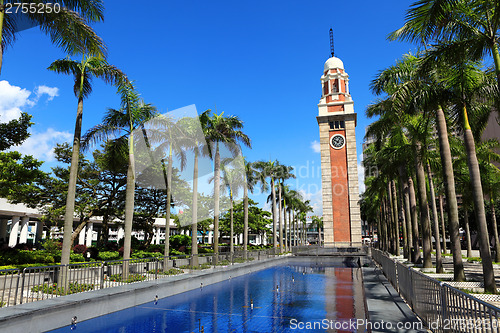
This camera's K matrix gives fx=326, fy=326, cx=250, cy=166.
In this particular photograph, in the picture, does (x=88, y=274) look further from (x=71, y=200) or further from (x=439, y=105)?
(x=439, y=105)

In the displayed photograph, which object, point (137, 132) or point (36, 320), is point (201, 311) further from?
point (137, 132)

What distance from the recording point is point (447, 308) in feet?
19.3

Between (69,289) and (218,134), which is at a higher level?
(218,134)

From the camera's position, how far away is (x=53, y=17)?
11562 millimetres

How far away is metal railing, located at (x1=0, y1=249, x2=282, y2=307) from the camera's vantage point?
35.6ft

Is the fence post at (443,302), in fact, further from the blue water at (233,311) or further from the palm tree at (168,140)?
the palm tree at (168,140)

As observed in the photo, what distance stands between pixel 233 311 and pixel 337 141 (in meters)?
55.9

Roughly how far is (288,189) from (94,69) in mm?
51103

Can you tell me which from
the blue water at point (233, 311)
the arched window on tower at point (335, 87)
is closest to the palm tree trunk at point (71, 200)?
the blue water at point (233, 311)

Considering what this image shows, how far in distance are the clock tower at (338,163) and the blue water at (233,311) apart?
45401 mm

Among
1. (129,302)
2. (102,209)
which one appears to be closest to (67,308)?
(129,302)

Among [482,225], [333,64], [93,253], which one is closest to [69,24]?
[482,225]

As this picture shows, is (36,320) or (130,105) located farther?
(130,105)

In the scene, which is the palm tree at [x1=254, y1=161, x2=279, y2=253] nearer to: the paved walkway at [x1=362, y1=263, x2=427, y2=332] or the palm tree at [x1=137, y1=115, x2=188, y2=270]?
the palm tree at [x1=137, y1=115, x2=188, y2=270]
